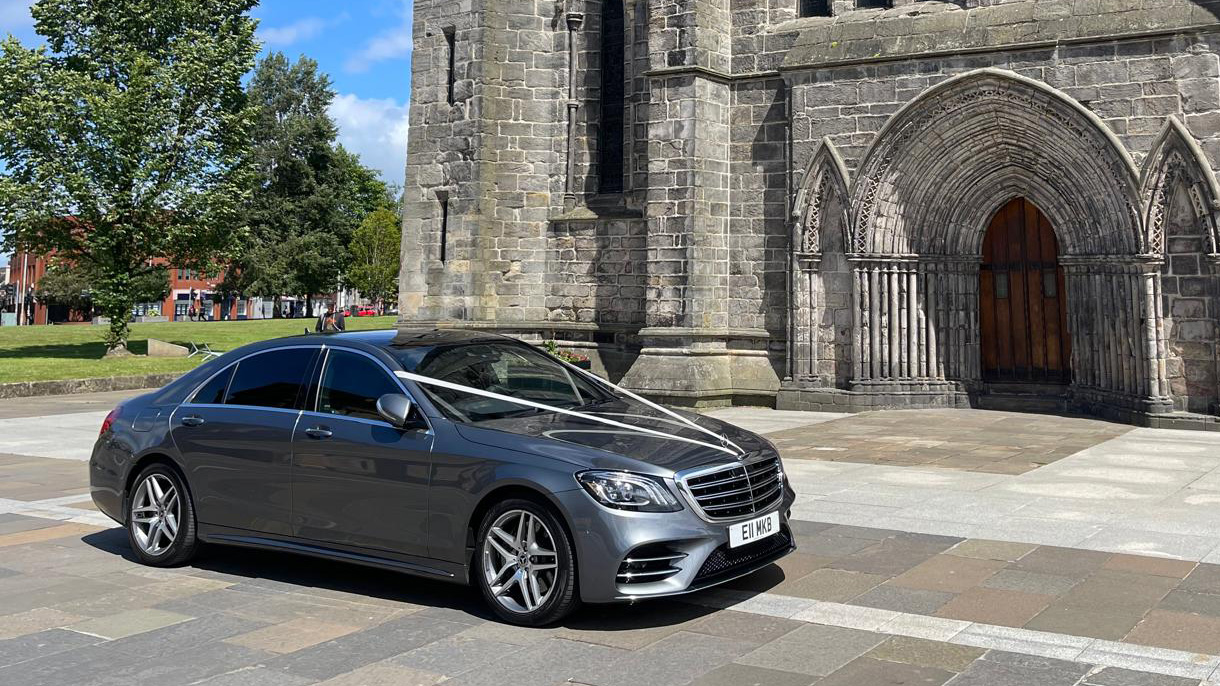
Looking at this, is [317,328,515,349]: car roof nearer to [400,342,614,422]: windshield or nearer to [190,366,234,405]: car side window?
[400,342,614,422]: windshield

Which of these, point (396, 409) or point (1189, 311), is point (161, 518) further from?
point (1189, 311)

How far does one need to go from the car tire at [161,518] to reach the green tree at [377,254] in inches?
2223

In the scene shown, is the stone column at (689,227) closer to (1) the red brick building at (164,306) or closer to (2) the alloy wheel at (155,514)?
(2) the alloy wheel at (155,514)

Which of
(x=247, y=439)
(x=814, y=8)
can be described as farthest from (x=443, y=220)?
(x=247, y=439)

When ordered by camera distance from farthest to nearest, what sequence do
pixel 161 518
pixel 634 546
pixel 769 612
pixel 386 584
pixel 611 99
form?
pixel 611 99
pixel 161 518
pixel 386 584
pixel 769 612
pixel 634 546

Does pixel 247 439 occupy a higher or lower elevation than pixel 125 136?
lower

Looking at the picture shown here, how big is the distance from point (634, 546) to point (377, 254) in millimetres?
60963

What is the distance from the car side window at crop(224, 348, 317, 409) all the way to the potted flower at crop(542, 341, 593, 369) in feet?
34.0

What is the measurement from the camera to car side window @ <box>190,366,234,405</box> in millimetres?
5914

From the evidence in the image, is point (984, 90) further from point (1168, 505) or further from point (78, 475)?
point (78, 475)

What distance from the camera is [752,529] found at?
468 cm

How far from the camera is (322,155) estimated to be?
5184 cm

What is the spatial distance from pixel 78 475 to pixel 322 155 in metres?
45.2

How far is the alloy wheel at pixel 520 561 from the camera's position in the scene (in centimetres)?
447
